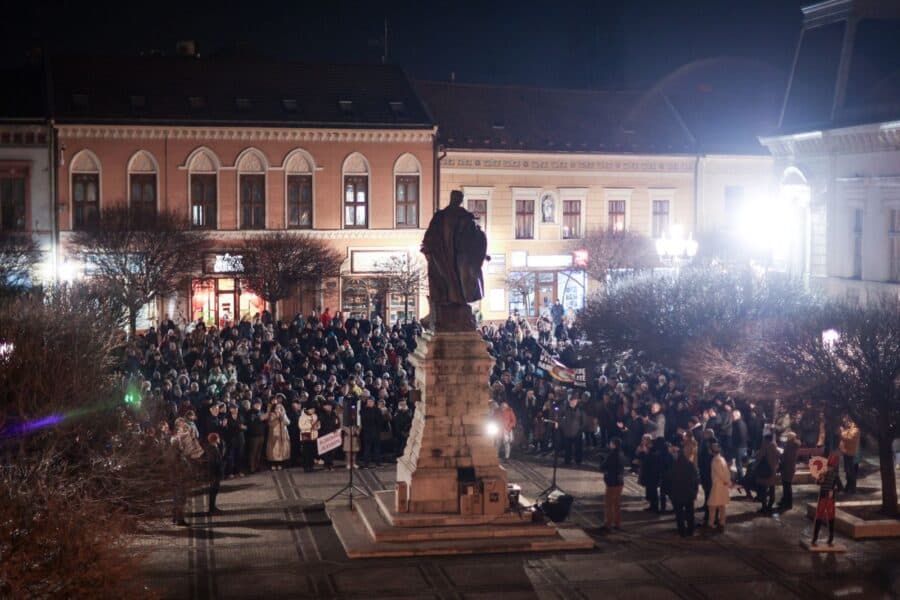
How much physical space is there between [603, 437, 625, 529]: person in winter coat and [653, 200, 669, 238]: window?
32.0 meters

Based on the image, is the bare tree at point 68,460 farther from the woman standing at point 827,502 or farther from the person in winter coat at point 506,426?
the woman standing at point 827,502

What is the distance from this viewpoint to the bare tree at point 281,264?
43375mm

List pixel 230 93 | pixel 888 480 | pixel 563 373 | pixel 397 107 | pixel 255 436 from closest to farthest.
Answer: pixel 888 480
pixel 255 436
pixel 563 373
pixel 230 93
pixel 397 107

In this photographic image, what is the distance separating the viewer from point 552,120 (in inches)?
2077

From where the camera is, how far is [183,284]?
1764 inches

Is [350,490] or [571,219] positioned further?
[571,219]

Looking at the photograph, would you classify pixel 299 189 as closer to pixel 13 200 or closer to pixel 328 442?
pixel 13 200

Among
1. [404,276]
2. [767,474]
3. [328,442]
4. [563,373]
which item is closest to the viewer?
[767,474]

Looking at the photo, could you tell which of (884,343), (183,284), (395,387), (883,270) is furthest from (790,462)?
(183,284)

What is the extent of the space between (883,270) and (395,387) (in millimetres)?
16596

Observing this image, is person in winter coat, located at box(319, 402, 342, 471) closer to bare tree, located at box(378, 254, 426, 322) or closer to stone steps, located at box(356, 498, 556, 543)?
stone steps, located at box(356, 498, 556, 543)

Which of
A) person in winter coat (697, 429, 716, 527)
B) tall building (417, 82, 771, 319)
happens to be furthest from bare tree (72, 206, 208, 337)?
person in winter coat (697, 429, 716, 527)

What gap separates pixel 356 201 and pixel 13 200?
1153 centimetres

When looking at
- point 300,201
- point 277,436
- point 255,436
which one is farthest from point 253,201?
point 255,436
